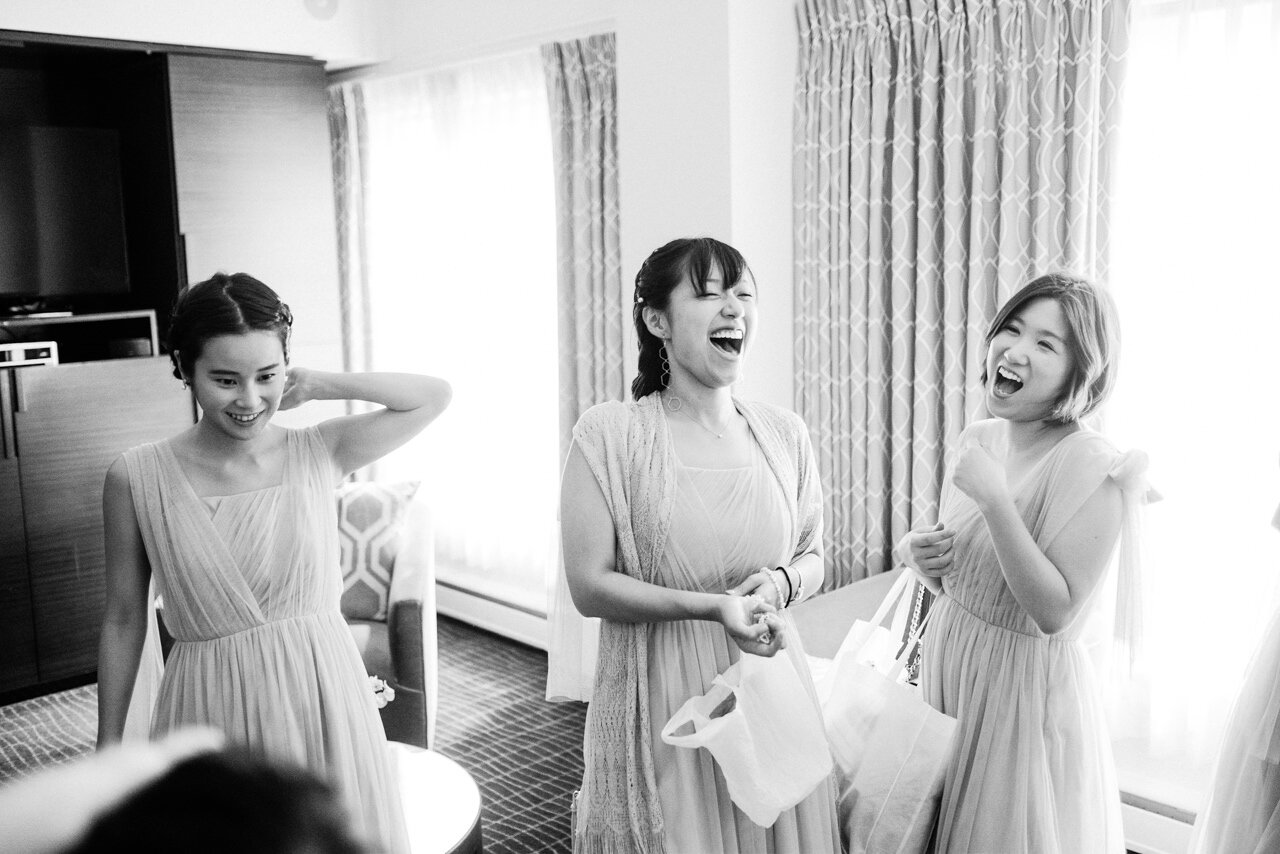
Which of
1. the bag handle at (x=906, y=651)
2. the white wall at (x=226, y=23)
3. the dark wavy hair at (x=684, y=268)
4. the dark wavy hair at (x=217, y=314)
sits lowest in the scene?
the bag handle at (x=906, y=651)

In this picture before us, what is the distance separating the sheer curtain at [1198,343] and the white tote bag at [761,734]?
1316 millimetres

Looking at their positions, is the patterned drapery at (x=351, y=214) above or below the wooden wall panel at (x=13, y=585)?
above

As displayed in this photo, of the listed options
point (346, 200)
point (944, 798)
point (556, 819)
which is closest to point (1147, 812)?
point (944, 798)

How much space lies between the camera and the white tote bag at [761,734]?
5.19 ft

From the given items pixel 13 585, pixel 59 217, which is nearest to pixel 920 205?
pixel 59 217

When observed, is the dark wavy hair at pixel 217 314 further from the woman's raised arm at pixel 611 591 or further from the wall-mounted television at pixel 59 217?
the wall-mounted television at pixel 59 217

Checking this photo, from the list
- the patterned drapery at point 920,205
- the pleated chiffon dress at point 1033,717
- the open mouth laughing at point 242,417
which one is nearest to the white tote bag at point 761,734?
the pleated chiffon dress at point 1033,717

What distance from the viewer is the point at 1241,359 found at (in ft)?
8.59

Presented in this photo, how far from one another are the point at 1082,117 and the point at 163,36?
3.32 m

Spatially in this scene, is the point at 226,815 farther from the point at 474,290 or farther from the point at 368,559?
the point at 474,290

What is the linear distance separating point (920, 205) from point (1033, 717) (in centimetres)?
175

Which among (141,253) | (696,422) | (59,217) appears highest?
(59,217)

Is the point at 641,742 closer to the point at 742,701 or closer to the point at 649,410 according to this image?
the point at 742,701

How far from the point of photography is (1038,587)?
1666 millimetres
